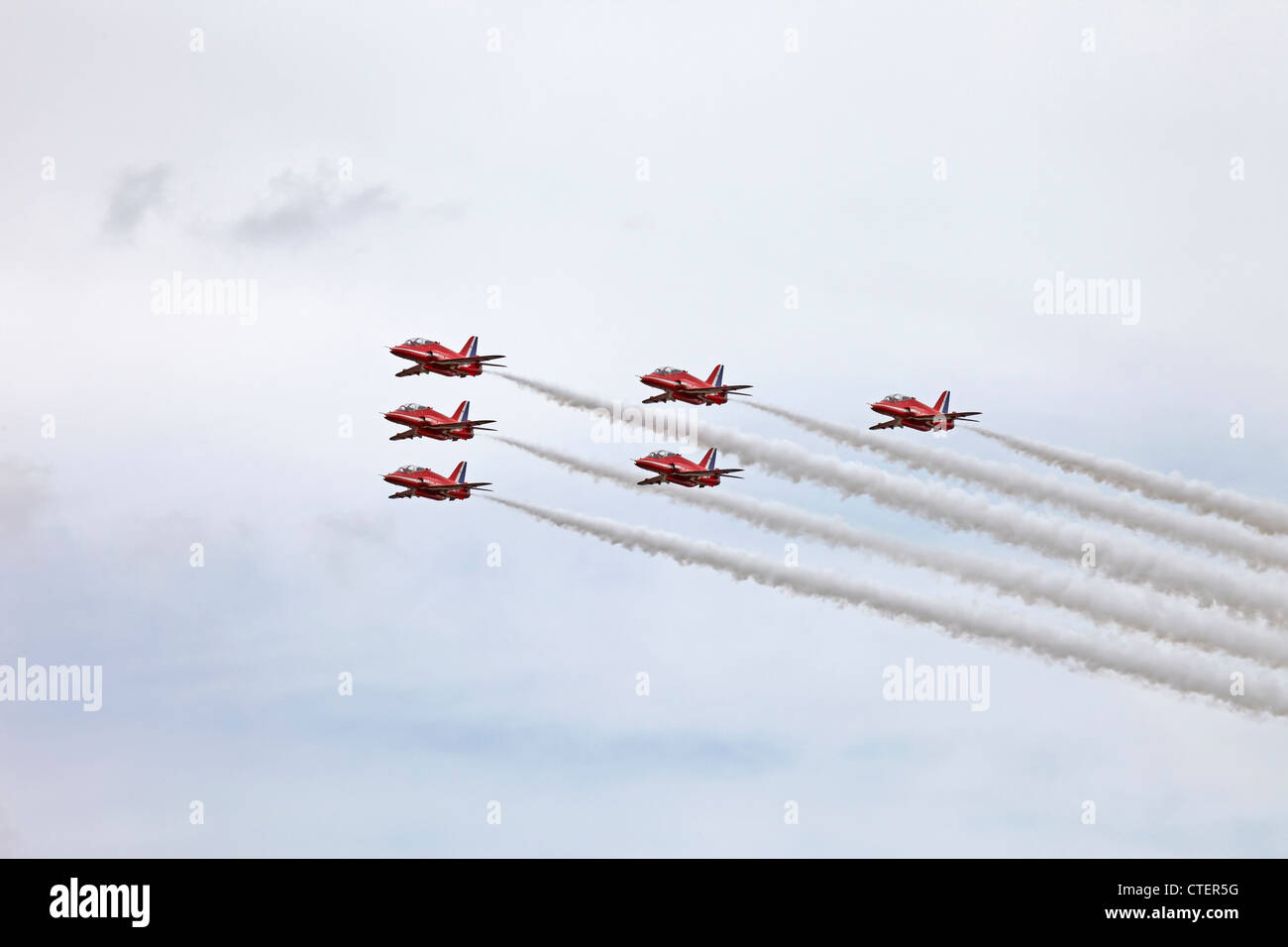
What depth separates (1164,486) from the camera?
302 feet

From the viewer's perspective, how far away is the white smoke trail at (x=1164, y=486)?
8894cm

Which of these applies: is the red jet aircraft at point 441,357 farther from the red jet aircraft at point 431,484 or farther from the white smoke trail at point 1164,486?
the white smoke trail at point 1164,486

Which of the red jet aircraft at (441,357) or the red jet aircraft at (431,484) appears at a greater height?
the red jet aircraft at (441,357)

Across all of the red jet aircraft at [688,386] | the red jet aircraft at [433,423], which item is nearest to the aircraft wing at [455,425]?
the red jet aircraft at [433,423]

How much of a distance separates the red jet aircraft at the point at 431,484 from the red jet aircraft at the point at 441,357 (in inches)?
262

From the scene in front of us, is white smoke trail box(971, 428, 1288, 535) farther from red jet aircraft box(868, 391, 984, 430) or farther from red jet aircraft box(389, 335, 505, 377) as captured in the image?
red jet aircraft box(389, 335, 505, 377)
